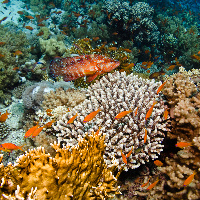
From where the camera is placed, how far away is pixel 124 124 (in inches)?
139

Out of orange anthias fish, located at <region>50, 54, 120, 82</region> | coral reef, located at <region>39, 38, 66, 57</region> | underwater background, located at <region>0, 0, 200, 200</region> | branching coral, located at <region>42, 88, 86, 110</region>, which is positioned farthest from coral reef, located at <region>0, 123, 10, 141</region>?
coral reef, located at <region>39, 38, 66, 57</region>

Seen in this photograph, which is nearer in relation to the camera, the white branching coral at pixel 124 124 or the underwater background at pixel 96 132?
the underwater background at pixel 96 132

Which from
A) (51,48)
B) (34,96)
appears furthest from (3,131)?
(51,48)

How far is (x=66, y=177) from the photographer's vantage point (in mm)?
2045

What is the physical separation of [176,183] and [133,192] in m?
0.99

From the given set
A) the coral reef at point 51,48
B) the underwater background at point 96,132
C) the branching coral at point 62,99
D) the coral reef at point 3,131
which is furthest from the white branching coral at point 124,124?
the coral reef at point 51,48

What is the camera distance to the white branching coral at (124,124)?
3.21 m

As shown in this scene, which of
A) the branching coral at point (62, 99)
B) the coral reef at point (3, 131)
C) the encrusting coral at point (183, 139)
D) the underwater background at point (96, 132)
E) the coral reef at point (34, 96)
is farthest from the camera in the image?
the coral reef at point (3, 131)

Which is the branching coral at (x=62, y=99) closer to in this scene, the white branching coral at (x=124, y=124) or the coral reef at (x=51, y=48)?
the white branching coral at (x=124, y=124)

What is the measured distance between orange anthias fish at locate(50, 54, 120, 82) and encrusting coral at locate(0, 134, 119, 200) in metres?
2.52

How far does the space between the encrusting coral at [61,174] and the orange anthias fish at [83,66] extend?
2.52 m

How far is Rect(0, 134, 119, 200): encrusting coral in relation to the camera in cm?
182

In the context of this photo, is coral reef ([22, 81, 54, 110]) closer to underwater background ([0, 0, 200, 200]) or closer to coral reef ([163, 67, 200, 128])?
underwater background ([0, 0, 200, 200])

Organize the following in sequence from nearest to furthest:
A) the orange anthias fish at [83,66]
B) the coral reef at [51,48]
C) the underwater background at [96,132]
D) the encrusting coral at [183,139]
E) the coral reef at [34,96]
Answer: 1. the underwater background at [96,132]
2. the encrusting coral at [183,139]
3. the orange anthias fish at [83,66]
4. the coral reef at [34,96]
5. the coral reef at [51,48]
